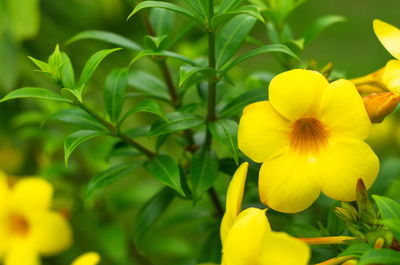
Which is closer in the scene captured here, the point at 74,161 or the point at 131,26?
the point at 74,161

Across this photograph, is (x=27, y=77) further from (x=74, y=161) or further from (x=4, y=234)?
(x=4, y=234)

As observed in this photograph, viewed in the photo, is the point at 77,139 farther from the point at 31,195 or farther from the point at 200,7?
the point at 31,195

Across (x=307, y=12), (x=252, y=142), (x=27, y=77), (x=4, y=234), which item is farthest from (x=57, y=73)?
(x=307, y=12)

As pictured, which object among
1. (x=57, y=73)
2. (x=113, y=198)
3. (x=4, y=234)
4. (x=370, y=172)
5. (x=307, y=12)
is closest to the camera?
(x=370, y=172)

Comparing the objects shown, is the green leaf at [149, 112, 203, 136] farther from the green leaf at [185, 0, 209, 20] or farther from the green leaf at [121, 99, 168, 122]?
the green leaf at [185, 0, 209, 20]

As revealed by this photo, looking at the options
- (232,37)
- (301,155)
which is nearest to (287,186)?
(301,155)

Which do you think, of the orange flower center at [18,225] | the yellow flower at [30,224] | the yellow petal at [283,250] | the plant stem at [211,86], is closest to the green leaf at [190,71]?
the plant stem at [211,86]
